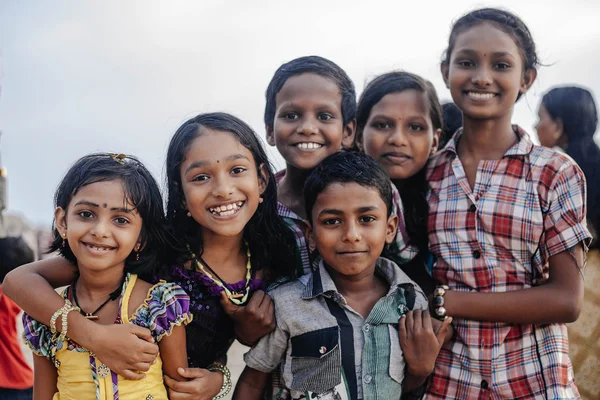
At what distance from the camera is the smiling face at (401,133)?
275 centimetres

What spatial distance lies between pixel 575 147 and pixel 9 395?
393 cm

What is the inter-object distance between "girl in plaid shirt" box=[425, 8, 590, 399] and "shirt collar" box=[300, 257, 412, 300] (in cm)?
18

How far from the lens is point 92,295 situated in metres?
2.17

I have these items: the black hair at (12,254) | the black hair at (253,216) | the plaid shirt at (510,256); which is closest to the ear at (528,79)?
the plaid shirt at (510,256)

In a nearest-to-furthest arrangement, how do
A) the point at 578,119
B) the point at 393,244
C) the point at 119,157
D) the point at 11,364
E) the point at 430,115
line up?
the point at 119,157 → the point at 393,244 → the point at 430,115 → the point at 11,364 → the point at 578,119

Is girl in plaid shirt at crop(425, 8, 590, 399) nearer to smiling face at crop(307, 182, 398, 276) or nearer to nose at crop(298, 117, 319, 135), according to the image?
smiling face at crop(307, 182, 398, 276)

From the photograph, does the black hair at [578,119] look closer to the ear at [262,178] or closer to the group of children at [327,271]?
the group of children at [327,271]

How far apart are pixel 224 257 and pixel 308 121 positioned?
2.59 feet

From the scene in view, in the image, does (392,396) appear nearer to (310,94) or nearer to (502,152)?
(502,152)

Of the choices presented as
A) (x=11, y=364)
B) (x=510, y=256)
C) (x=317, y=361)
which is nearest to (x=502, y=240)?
(x=510, y=256)

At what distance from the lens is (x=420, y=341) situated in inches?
85.2

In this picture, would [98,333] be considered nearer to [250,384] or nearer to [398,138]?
[250,384]

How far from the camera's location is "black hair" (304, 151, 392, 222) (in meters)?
2.34

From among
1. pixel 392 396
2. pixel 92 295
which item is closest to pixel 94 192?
pixel 92 295
